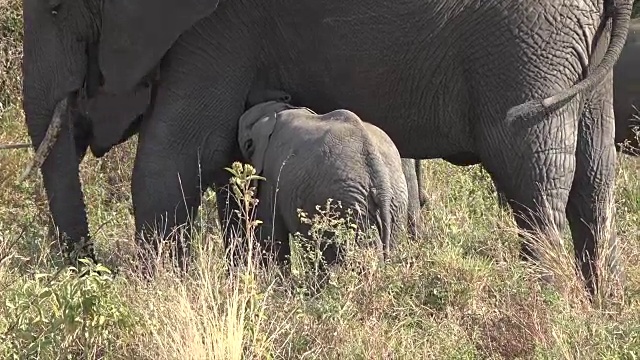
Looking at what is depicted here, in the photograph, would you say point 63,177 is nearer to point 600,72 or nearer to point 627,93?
point 600,72

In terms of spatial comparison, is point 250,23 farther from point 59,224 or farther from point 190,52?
point 59,224

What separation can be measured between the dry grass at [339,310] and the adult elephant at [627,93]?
6.07 ft

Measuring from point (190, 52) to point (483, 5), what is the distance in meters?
1.36

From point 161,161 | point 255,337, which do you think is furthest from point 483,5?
point 255,337

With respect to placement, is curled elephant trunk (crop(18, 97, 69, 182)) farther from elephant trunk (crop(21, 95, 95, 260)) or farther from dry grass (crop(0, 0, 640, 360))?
dry grass (crop(0, 0, 640, 360))

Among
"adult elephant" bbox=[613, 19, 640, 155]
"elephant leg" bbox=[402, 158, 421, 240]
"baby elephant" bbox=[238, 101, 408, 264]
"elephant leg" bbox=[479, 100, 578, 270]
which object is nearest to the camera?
"baby elephant" bbox=[238, 101, 408, 264]

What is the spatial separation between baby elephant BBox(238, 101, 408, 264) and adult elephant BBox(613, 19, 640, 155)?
281cm

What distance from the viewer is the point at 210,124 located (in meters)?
6.36

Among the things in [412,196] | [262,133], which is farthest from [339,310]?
[412,196]

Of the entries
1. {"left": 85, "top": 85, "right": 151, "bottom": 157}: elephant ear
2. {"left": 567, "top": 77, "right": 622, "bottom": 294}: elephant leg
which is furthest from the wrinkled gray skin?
{"left": 85, "top": 85, "right": 151, "bottom": 157}: elephant ear

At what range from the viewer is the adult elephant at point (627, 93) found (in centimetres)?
840

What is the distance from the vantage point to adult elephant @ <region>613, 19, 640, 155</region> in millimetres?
8398

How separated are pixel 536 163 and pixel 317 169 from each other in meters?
1.00

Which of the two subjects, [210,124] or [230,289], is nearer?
[230,289]
